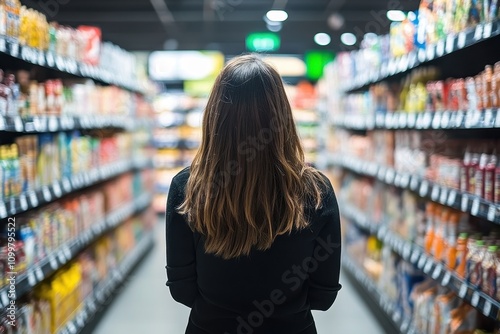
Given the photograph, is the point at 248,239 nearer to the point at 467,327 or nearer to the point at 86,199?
the point at 467,327

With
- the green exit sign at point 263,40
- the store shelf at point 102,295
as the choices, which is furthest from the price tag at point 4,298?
the green exit sign at point 263,40

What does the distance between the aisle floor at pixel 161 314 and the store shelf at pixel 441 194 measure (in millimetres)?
1137

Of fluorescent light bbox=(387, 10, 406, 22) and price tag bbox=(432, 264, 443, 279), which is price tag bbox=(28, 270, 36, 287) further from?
fluorescent light bbox=(387, 10, 406, 22)

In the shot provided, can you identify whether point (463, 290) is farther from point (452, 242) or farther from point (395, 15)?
point (395, 15)

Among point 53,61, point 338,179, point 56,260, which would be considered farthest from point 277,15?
point 56,260

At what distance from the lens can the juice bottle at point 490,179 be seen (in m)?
2.61

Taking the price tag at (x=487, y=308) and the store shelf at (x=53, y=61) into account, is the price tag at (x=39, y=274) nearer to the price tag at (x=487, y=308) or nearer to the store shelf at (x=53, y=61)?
the store shelf at (x=53, y=61)

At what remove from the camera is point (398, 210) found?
14.3 feet

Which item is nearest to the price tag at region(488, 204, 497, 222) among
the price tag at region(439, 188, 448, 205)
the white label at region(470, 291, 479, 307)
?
the white label at region(470, 291, 479, 307)

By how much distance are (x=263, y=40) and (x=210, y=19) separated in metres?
1.04

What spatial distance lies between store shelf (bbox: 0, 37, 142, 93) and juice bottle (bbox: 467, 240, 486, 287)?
91.0 inches

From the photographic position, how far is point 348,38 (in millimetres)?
12555

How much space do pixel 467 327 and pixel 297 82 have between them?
9.12 meters

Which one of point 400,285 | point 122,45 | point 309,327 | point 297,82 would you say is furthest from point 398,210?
point 122,45
